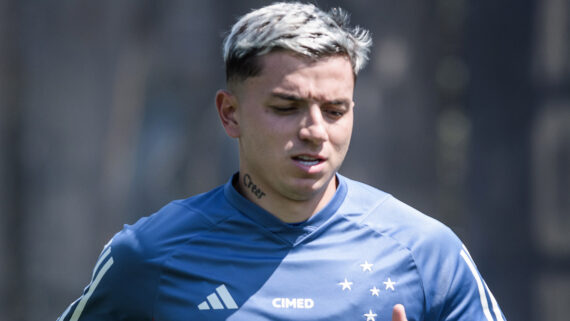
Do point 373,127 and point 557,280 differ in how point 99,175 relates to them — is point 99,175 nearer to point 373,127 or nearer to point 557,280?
point 373,127

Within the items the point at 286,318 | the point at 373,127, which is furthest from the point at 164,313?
the point at 373,127

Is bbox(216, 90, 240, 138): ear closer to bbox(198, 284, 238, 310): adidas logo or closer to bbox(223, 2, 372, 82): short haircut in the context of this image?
bbox(223, 2, 372, 82): short haircut

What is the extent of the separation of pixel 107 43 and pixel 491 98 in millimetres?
2293

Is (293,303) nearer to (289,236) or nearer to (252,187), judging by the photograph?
(289,236)

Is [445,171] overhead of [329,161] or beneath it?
beneath

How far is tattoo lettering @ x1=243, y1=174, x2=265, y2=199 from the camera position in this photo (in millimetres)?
2494

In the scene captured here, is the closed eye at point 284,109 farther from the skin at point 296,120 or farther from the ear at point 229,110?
the ear at point 229,110

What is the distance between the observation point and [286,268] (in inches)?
94.0

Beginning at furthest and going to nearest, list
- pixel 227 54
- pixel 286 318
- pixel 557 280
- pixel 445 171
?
1. pixel 445 171
2. pixel 557 280
3. pixel 227 54
4. pixel 286 318

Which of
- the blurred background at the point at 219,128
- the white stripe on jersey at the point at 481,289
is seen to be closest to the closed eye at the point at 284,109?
the white stripe on jersey at the point at 481,289

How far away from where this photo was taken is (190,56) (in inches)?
192

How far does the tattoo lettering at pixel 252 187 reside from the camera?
2494 millimetres

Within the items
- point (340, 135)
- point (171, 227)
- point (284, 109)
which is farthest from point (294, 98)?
point (171, 227)

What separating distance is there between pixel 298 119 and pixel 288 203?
281 mm
